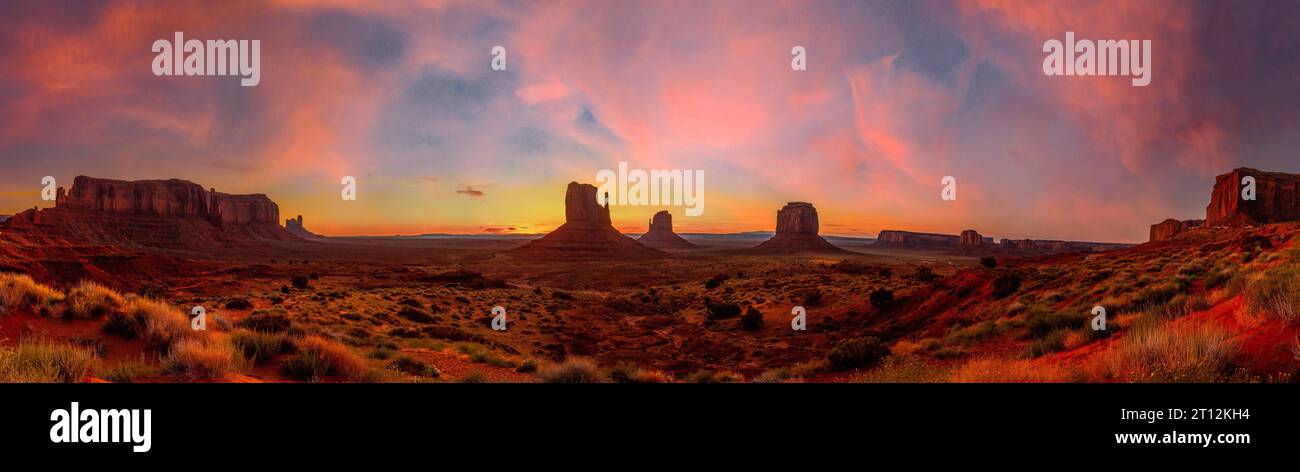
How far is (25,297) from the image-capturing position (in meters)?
8.87

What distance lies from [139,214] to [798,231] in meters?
192

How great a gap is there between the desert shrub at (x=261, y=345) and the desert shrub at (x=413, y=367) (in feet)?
6.75

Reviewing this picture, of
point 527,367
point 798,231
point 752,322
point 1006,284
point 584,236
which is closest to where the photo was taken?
point 527,367

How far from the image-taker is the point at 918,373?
25.7 ft

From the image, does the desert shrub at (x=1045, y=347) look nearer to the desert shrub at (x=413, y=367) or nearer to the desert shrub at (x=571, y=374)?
the desert shrub at (x=571, y=374)

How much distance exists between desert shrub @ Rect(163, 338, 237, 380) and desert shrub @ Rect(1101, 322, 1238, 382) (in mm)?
11320

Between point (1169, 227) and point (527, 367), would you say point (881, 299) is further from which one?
point (1169, 227)

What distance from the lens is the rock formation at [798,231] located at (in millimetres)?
146375
